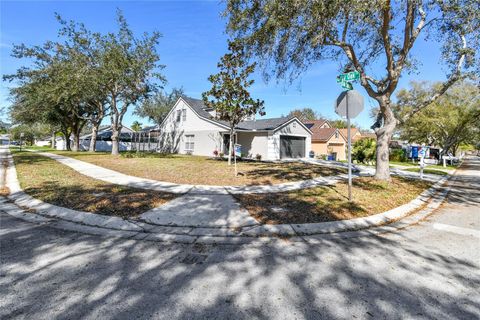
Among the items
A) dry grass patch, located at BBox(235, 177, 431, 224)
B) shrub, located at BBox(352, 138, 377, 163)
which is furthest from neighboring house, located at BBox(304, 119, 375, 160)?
dry grass patch, located at BBox(235, 177, 431, 224)

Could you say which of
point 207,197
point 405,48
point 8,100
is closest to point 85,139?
point 8,100

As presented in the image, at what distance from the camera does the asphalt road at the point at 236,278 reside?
7.47 ft

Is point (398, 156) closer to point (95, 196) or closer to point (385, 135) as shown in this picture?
point (385, 135)

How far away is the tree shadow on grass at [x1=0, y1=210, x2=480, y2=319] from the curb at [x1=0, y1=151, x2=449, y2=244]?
282mm

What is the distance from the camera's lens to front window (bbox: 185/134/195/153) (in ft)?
83.0

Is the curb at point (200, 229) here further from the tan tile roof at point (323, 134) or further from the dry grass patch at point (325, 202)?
the tan tile roof at point (323, 134)

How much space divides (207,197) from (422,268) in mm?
4727

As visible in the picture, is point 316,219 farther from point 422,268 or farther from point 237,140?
point 237,140

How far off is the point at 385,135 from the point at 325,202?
441cm

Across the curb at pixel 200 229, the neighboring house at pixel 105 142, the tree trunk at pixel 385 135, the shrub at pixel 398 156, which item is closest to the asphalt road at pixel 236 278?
the curb at pixel 200 229

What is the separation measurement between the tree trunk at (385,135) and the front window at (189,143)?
63.0 feet

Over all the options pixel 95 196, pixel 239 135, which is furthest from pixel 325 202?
pixel 239 135

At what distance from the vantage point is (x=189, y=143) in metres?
25.7

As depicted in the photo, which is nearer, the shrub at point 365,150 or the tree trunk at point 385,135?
the tree trunk at point 385,135
